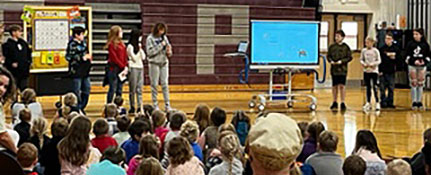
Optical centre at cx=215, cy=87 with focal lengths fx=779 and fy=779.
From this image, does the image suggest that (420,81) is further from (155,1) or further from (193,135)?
(193,135)

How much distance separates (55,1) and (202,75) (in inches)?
143

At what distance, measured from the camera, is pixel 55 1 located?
15805 millimetres

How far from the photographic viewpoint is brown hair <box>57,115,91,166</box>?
501 centimetres

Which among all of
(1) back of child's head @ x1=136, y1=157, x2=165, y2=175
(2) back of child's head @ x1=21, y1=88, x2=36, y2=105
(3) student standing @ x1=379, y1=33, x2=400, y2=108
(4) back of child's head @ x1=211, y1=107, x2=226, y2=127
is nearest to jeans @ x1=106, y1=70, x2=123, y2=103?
(2) back of child's head @ x1=21, y1=88, x2=36, y2=105

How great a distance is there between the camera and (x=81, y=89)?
11.2 meters

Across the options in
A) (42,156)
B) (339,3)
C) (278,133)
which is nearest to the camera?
(278,133)

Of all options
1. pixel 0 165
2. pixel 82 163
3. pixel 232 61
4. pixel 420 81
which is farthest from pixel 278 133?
pixel 232 61

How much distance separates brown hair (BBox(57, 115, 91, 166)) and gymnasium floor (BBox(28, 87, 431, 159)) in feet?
11.9

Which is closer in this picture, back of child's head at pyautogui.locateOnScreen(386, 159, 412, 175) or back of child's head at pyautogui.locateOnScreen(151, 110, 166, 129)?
back of child's head at pyautogui.locateOnScreen(386, 159, 412, 175)

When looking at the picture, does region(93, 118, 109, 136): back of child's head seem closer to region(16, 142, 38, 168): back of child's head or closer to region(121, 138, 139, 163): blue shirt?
region(121, 138, 139, 163): blue shirt

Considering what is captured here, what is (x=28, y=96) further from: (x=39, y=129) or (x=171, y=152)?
(x=171, y=152)

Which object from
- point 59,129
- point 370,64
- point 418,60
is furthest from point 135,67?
point 59,129

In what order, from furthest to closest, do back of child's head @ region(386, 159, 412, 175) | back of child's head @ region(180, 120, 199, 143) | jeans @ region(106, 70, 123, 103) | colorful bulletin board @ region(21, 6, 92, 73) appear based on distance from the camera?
colorful bulletin board @ region(21, 6, 92, 73), jeans @ region(106, 70, 123, 103), back of child's head @ region(180, 120, 199, 143), back of child's head @ region(386, 159, 412, 175)

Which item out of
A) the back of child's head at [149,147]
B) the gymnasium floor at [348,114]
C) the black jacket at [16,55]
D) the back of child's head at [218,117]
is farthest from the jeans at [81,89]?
the back of child's head at [149,147]
